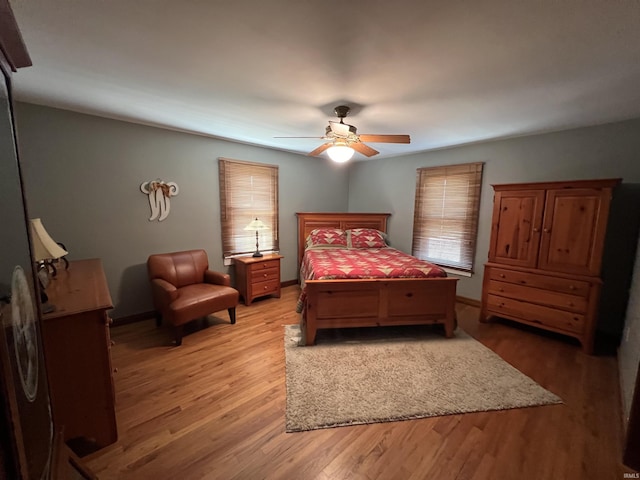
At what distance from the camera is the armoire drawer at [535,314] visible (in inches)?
102

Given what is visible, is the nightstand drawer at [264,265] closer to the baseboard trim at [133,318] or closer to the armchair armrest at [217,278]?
the armchair armrest at [217,278]

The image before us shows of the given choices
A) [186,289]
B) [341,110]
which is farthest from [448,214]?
[186,289]

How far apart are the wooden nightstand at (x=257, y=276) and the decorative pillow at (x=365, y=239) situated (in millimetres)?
1265

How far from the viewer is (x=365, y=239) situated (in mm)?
4246

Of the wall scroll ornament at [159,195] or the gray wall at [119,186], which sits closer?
the gray wall at [119,186]

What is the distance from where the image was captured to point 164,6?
1.20m

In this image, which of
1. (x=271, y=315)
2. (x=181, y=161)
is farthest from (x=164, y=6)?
(x=271, y=315)

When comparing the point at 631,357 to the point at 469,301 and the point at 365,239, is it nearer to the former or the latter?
the point at 469,301

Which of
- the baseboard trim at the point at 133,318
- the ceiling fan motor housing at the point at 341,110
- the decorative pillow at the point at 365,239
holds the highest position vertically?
the ceiling fan motor housing at the point at 341,110

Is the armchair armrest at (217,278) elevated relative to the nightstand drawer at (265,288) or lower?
elevated

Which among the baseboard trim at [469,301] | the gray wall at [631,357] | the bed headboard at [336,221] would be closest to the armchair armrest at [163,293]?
the bed headboard at [336,221]

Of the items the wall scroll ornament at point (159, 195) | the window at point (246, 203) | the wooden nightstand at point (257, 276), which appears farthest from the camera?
the window at point (246, 203)

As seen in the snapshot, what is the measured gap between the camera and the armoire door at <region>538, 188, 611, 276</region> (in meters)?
2.46

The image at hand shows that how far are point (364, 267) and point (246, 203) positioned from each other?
2086 mm
